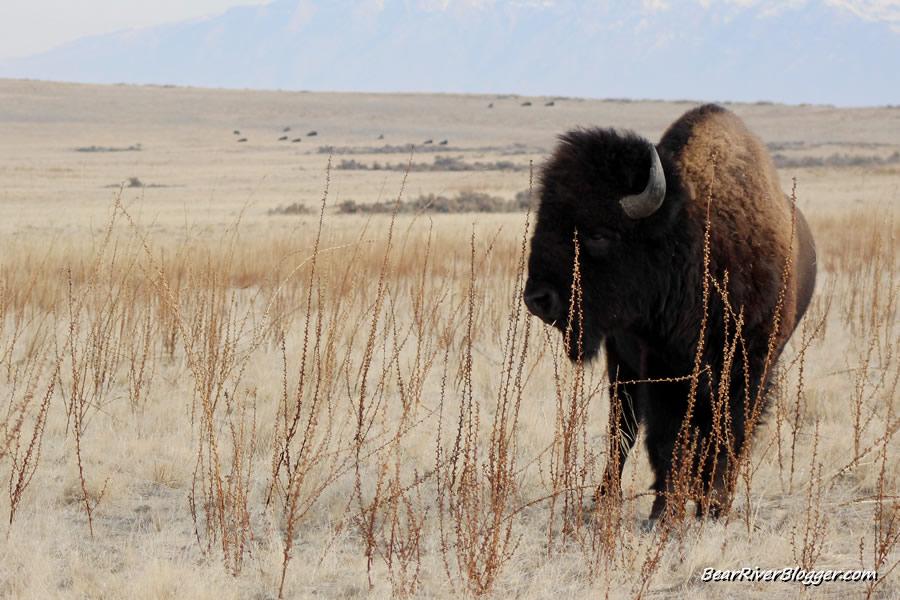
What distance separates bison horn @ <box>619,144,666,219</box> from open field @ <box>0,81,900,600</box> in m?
0.86

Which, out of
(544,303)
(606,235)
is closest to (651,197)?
(606,235)

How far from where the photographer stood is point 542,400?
6348 millimetres

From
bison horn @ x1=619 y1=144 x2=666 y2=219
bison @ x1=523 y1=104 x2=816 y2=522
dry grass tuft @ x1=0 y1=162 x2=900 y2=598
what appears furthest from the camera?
bison @ x1=523 y1=104 x2=816 y2=522

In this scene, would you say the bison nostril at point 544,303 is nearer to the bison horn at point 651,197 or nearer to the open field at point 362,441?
the open field at point 362,441

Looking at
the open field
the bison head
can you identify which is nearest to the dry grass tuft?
the open field

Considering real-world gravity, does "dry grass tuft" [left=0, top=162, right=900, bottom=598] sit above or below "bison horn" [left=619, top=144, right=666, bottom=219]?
below

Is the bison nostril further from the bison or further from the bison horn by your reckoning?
the bison horn

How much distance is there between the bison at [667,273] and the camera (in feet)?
13.2

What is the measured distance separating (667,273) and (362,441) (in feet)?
5.41

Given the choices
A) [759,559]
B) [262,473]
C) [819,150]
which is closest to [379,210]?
[262,473]

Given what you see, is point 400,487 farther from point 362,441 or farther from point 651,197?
point 651,197

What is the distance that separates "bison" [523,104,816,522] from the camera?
4.02 metres

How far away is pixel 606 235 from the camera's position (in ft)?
13.4

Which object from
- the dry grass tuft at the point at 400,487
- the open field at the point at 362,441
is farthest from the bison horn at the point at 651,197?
the open field at the point at 362,441
